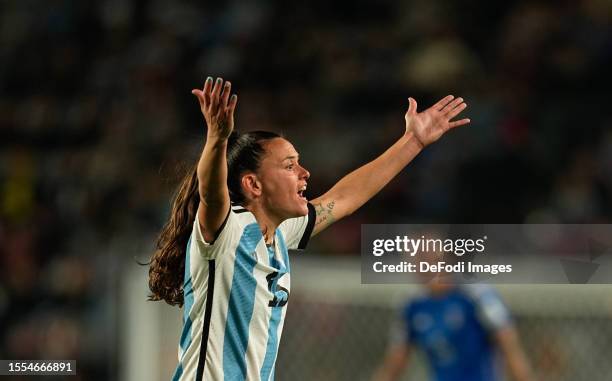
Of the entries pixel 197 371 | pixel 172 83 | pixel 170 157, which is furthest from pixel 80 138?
pixel 197 371

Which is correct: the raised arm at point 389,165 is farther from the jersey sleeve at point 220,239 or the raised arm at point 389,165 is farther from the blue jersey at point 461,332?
the blue jersey at point 461,332

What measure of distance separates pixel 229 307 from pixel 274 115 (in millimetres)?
6632

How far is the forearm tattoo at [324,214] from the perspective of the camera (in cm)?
445

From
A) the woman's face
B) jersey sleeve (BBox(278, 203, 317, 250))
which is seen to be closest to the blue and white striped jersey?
the woman's face

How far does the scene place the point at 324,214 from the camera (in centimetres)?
446

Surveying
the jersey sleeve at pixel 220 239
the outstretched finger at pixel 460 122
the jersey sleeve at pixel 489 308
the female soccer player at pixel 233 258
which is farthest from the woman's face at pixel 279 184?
the jersey sleeve at pixel 489 308

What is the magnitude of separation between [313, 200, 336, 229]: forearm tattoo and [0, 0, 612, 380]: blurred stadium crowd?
11.0 ft

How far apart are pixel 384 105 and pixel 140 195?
216 cm

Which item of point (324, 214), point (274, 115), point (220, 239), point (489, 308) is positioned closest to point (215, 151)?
point (220, 239)

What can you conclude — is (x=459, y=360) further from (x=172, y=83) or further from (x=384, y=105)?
(x=172, y=83)

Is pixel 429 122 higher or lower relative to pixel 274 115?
lower

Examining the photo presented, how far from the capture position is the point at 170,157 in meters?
10.0

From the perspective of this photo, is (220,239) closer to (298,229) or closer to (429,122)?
(298,229)

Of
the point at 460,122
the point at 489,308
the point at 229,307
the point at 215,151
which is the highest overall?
the point at 460,122
